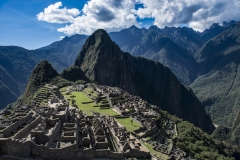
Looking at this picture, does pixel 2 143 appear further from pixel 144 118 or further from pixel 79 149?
pixel 144 118

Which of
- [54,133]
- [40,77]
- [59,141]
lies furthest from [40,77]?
[59,141]

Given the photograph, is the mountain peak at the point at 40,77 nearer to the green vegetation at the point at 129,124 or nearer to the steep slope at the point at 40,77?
the steep slope at the point at 40,77

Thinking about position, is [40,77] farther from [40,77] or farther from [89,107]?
[89,107]

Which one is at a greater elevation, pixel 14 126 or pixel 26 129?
pixel 14 126

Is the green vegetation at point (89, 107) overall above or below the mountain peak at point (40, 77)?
below

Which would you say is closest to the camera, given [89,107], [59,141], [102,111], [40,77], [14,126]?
[59,141]

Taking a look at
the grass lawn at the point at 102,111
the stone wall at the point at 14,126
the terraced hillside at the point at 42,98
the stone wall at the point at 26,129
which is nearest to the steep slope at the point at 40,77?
the terraced hillside at the point at 42,98

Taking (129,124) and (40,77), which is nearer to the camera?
(129,124)

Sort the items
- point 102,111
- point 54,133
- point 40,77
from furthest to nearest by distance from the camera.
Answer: point 40,77, point 102,111, point 54,133

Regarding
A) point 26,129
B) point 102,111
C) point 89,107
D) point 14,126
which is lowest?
point 102,111

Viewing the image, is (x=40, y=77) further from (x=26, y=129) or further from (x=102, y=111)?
(x=26, y=129)

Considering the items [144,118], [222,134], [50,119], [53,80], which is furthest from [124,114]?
[222,134]

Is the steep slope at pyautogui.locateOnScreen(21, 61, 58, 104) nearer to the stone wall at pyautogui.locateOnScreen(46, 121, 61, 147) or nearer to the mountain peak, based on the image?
the mountain peak
